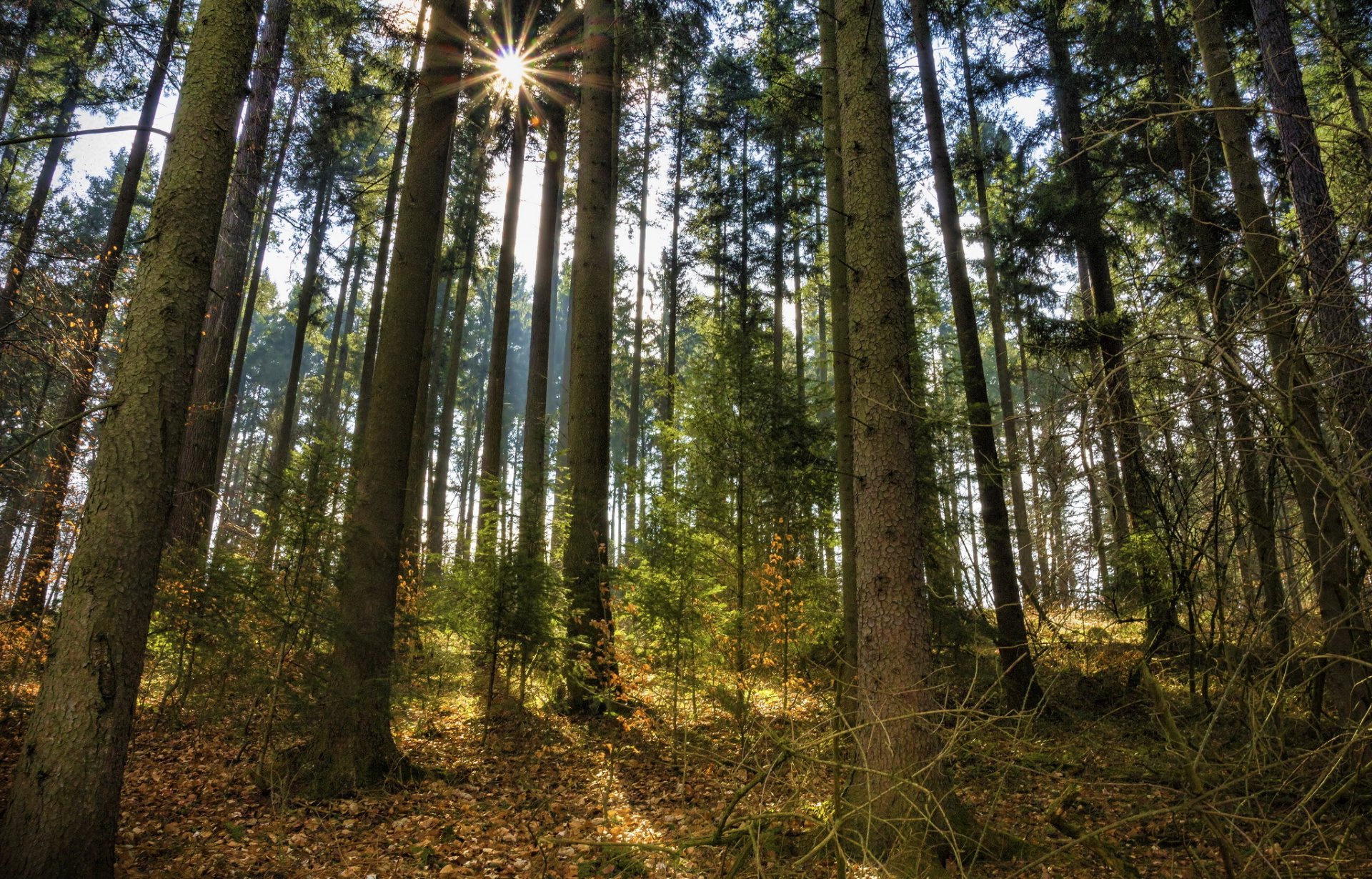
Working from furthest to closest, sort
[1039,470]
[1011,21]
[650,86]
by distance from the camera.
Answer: [650,86] < [1011,21] < [1039,470]

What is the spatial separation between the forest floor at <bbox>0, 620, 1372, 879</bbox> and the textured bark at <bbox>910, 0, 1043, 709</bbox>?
1047 millimetres

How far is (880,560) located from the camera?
13.9 ft

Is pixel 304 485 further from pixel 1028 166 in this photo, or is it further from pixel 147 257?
pixel 1028 166

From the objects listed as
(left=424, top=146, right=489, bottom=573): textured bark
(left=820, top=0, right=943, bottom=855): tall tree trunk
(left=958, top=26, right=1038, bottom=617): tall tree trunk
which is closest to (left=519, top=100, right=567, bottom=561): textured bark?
(left=424, top=146, right=489, bottom=573): textured bark

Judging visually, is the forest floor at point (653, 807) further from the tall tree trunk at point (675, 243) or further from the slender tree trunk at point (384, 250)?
the tall tree trunk at point (675, 243)

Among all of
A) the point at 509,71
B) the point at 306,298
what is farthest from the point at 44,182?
the point at 509,71

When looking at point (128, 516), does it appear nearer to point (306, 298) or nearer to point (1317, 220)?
point (1317, 220)

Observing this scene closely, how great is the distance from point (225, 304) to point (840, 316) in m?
9.13

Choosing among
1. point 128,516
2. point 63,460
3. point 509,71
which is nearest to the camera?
point 128,516

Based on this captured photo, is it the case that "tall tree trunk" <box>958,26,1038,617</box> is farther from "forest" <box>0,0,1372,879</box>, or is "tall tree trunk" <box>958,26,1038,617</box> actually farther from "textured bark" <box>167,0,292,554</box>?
"textured bark" <box>167,0,292,554</box>

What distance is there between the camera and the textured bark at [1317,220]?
3.06 metres

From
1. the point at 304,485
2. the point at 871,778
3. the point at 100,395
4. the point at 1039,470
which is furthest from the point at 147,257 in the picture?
the point at 871,778

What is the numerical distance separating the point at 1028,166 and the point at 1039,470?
1610cm

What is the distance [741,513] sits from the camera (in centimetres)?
916
